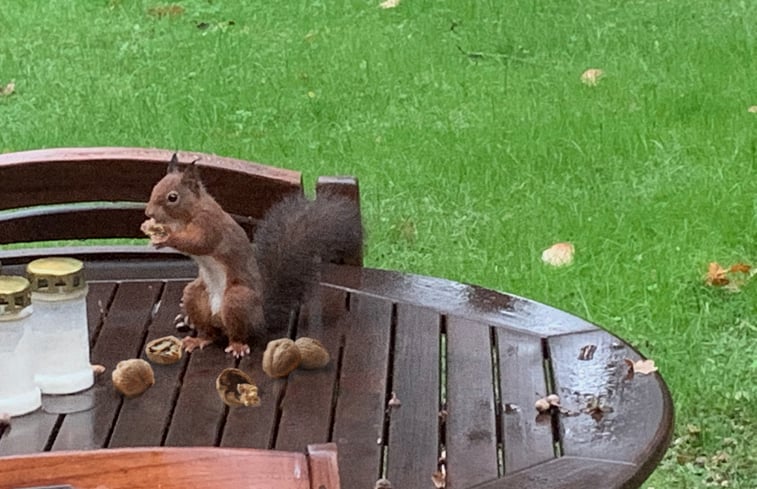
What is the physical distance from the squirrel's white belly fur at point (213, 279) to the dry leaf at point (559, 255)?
74.5 inches

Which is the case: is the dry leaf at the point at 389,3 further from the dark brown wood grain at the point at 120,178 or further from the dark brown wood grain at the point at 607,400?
the dark brown wood grain at the point at 607,400

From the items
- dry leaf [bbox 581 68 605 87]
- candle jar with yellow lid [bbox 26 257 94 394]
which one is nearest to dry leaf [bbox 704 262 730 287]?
dry leaf [bbox 581 68 605 87]

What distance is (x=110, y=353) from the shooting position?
6.40 feet

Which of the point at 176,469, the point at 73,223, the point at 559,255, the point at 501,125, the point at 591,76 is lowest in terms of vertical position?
the point at 176,469

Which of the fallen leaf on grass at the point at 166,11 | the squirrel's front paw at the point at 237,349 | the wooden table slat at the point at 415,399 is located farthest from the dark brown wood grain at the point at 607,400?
the fallen leaf on grass at the point at 166,11

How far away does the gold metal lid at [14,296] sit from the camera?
169 centimetres

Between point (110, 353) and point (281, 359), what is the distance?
A: 267 millimetres

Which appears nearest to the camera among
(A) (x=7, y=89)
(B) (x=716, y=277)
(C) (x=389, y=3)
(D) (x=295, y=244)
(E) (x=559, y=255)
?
(D) (x=295, y=244)

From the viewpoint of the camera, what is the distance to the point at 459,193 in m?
4.21

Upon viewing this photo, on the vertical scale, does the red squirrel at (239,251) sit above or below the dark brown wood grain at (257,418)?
above

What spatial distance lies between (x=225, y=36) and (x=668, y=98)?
1975 millimetres

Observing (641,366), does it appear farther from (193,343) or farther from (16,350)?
(16,350)

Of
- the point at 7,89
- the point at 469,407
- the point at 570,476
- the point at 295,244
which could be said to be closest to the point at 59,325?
the point at 295,244

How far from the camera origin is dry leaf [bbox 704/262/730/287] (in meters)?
3.59
